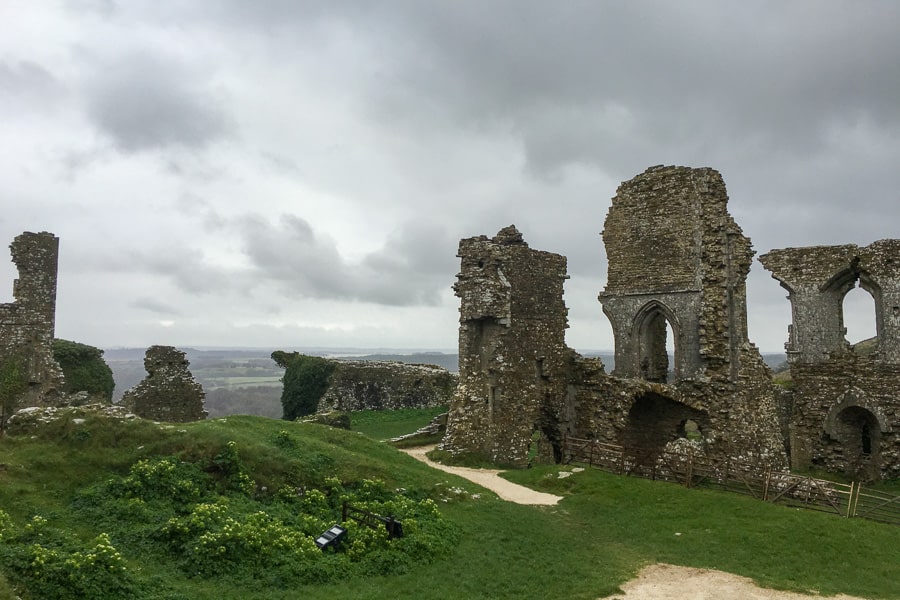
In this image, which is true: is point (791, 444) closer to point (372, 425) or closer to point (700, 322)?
point (700, 322)

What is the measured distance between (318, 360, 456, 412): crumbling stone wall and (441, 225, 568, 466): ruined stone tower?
1577cm

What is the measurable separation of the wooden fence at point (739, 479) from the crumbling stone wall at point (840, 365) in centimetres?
647

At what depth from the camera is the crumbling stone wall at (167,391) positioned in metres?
22.7

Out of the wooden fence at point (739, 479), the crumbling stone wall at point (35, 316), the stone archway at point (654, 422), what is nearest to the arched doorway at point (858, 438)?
the wooden fence at point (739, 479)

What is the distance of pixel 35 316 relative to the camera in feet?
82.1

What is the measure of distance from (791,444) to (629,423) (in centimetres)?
866

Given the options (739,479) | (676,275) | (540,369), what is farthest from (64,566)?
(676,275)

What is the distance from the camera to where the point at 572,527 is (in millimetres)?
14000

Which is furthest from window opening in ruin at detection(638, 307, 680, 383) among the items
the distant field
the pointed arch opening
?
the distant field

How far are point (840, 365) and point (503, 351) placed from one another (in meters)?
15.1

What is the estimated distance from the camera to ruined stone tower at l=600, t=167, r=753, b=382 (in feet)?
72.2

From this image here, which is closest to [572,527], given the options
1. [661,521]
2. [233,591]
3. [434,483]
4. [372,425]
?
[661,521]

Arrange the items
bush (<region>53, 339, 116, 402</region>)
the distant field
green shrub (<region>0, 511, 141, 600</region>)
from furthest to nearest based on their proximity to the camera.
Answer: the distant field < bush (<region>53, 339, 116, 402</region>) < green shrub (<region>0, 511, 141, 600</region>)

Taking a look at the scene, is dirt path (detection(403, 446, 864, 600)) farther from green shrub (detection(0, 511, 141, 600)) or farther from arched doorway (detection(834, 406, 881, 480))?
arched doorway (detection(834, 406, 881, 480))
